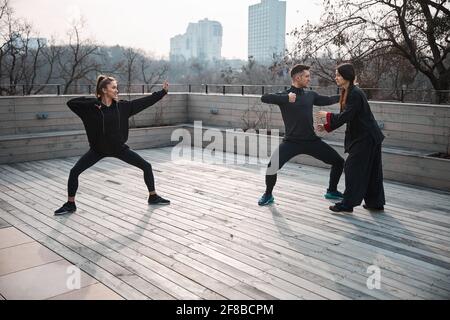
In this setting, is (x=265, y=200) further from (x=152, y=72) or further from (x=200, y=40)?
(x=200, y=40)

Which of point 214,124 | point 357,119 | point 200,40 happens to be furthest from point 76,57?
point 200,40

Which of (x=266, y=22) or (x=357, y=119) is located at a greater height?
(x=266, y=22)

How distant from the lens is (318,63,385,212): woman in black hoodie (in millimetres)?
4883

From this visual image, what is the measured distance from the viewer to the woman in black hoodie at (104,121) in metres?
4.93

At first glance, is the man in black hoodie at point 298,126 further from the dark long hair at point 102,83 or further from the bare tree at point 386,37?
the bare tree at point 386,37

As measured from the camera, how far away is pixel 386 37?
12.4 metres

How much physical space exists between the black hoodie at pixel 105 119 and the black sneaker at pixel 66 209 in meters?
0.72

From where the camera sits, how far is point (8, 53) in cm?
2130

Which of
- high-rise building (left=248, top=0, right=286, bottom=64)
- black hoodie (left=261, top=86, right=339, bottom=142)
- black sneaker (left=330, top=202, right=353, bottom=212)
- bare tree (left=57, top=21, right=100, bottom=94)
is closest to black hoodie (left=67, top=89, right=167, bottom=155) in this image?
black hoodie (left=261, top=86, right=339, bottom=142)

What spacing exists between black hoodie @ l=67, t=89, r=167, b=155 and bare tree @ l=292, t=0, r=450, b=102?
345 inches

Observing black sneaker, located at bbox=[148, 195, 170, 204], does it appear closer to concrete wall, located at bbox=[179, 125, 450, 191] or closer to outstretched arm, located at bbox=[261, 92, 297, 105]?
outstretched arm, located at bbox=[261, 92, 297, 105]

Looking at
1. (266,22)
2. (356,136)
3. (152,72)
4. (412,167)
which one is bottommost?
(412,167)

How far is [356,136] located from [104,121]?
2876mm
